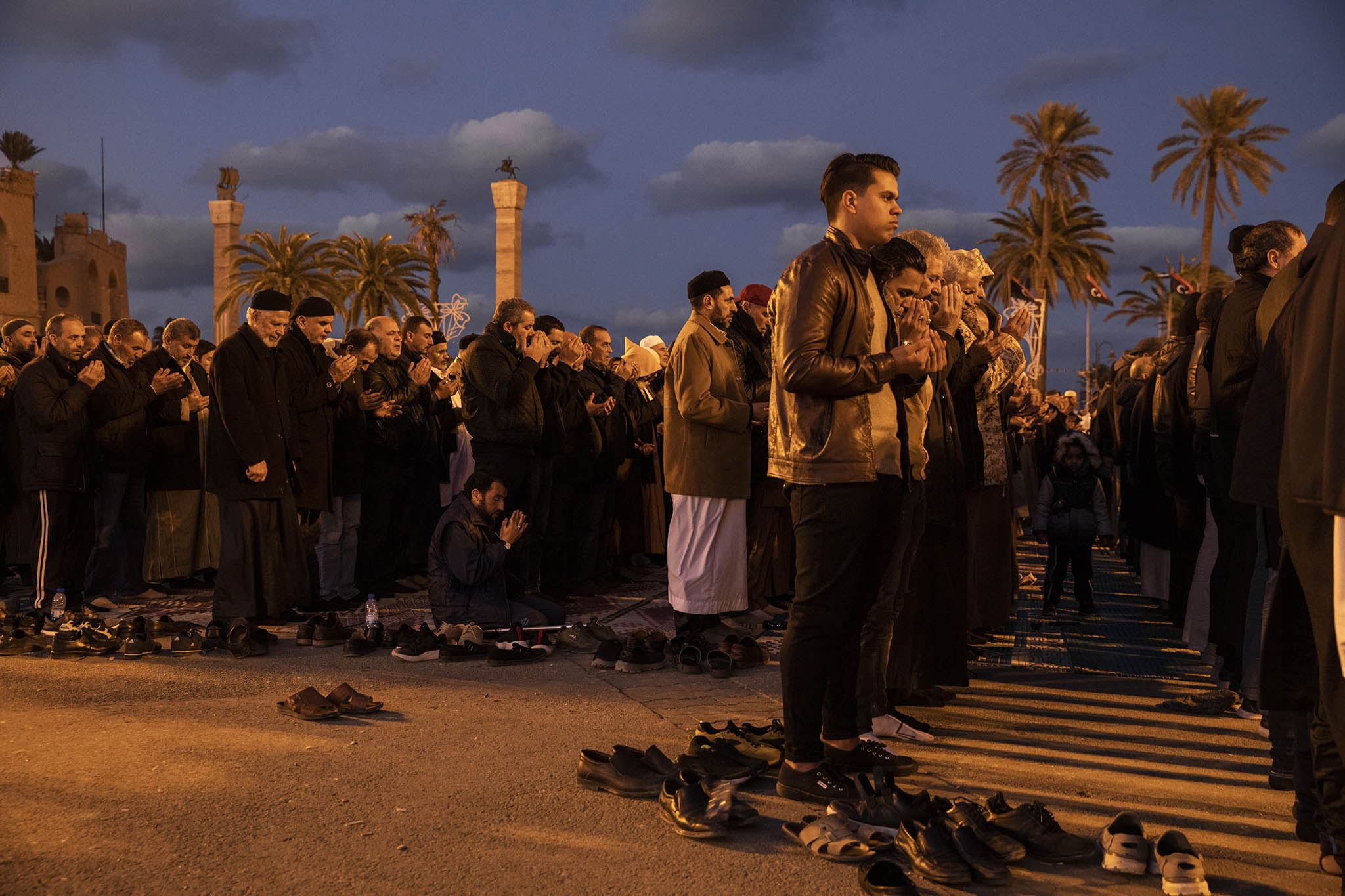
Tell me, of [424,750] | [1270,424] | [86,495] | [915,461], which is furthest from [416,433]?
[1270,424]

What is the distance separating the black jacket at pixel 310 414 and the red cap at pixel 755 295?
3119 millimetres

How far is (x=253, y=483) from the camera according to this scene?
7.56m

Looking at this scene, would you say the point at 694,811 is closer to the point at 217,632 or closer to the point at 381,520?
the point at 217,632

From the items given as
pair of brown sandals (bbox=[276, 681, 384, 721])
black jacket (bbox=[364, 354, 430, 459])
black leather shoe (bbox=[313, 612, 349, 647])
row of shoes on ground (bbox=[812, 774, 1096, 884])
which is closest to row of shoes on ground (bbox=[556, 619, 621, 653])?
black leather shoe (bbox=[313, 612, 349, 647])

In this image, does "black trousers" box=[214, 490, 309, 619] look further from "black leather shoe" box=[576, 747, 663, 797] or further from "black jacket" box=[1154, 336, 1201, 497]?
"black jacket" box=[1154, 336, 1201, 497]

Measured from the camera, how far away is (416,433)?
9.38 m

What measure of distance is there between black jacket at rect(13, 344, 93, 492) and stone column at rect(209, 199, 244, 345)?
33.6 metres

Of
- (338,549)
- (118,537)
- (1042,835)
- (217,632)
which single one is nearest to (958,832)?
(1042,835)

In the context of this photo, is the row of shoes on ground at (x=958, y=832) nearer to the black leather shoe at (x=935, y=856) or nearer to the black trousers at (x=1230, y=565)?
the black leather shoe at (x=935, y=856)

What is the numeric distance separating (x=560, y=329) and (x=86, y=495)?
387cm

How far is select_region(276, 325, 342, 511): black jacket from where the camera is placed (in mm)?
8156

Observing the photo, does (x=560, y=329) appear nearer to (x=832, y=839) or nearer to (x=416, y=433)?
(x=416, y=433)

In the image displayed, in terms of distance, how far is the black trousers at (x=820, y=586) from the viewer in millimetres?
3908

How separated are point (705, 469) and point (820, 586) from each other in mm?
3134
